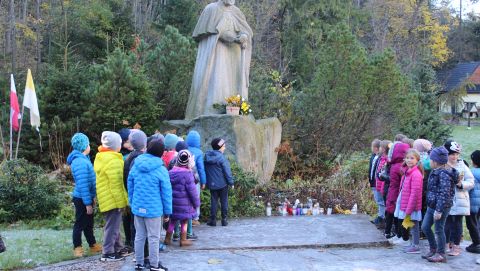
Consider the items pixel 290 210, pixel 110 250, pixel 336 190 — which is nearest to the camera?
pixel 110 250

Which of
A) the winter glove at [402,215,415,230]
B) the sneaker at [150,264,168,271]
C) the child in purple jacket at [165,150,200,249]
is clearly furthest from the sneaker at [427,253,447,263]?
the sneaker at [150,264,168,271]

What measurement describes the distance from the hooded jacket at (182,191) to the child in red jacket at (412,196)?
2.72m

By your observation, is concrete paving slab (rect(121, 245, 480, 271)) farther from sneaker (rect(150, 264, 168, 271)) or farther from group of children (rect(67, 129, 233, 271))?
group of children (rect(67, 129, 233, 271))

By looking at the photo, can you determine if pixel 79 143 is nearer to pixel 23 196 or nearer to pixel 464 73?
pixel 23 196

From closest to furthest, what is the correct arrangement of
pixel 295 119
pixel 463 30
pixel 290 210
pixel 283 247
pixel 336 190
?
1. pixel 283 247
2. pixel 290 210
3. pixel 336 190
4. pixel 295 119
5. pixel 463 30

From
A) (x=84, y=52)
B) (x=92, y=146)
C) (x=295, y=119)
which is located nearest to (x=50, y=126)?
(x=92, y=146)

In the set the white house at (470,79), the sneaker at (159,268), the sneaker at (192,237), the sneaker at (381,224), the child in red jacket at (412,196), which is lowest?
the sneaker at (159,268)

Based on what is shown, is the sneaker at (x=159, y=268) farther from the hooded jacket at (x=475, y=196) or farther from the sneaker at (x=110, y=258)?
the hooded jacket at (x=475, y=196)

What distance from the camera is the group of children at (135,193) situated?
5723 mm

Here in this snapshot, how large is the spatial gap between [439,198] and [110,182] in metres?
3.94

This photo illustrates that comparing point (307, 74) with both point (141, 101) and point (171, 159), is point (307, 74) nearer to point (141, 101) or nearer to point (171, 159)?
point (141, 101)

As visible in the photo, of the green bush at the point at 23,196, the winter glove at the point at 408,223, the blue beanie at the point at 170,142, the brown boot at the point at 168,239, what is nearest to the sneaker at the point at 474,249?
the winter glove at the point at 408,223

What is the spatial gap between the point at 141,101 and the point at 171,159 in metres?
5.59

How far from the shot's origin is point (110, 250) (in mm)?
6254
